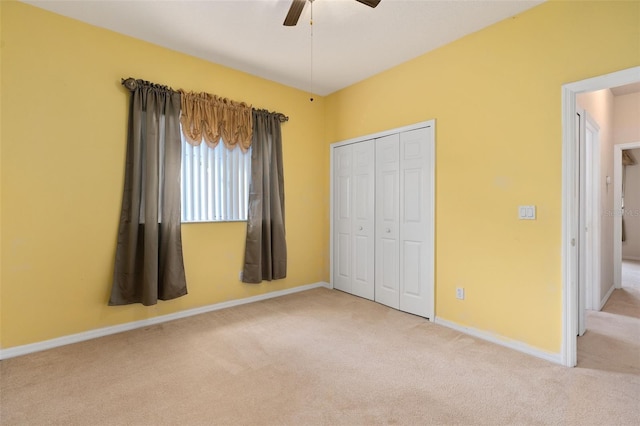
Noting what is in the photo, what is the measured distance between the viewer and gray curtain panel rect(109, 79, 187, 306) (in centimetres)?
293

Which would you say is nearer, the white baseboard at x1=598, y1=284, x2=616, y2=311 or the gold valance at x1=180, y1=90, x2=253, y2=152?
the gold valance at x1=180, y1=90, x2=253, y2=152

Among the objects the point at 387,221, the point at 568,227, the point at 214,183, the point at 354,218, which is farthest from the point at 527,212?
the point at 214,183

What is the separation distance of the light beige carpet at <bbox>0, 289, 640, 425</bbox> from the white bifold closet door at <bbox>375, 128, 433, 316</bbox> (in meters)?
0.56

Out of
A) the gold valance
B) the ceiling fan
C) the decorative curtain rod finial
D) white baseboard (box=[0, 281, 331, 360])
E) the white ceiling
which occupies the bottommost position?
white baseboard (box=[0, 281, 331, 360])

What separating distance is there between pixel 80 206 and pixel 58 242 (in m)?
0.35

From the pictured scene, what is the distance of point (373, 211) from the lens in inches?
155

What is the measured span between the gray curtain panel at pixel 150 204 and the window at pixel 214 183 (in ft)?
0.55

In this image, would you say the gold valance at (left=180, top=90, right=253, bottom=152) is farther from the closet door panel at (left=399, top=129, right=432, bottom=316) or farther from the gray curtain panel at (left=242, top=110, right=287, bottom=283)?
the closet door panel at (left=399, top=129, right=432, bottom=316)

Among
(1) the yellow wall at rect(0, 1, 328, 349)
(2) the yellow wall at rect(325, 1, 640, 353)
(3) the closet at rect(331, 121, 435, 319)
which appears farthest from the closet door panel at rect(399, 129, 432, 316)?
(1) the yellow wall at rect(0, 1, 328, 349)

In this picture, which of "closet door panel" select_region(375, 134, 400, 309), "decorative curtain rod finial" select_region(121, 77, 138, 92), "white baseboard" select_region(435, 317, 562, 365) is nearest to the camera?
"white baseboard" select_region(435, 317, 562, 365)

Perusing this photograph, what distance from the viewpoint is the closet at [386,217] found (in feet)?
11.0

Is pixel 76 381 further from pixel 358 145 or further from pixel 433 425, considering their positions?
pixel 358 145

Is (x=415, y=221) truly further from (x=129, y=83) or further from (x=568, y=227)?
(x=129, y=83)

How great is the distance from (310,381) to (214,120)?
2785 mm
